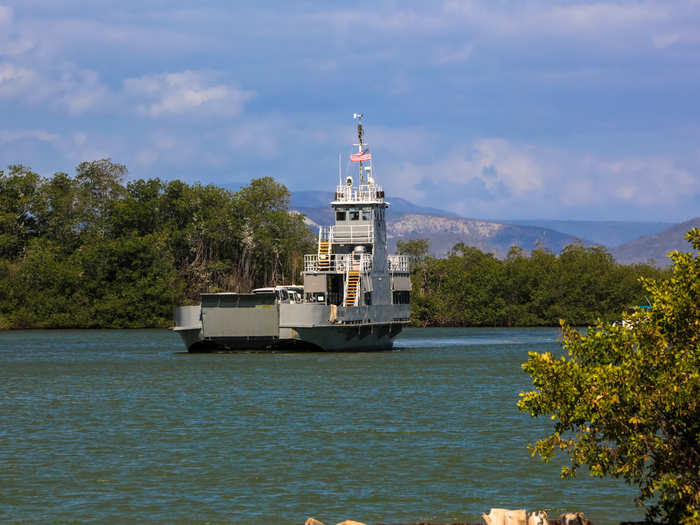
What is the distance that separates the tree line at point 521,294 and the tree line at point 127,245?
72.4ft

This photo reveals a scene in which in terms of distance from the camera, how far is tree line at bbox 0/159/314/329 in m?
140

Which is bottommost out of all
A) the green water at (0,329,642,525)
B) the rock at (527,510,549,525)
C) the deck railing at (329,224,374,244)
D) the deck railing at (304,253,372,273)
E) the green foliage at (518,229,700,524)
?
the green water at (0,329,642,525)

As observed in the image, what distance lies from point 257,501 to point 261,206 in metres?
129

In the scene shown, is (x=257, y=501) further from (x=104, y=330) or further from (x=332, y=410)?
(x=104, y=330)

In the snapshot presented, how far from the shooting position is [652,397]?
16.9 m

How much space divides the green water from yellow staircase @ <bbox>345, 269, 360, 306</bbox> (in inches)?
388

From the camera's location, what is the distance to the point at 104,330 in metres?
141

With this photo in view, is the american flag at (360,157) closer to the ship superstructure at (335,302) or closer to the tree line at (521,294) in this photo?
the ship superstructure at (335,302)

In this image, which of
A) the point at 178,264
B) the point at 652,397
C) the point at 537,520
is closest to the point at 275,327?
the point at 537,520

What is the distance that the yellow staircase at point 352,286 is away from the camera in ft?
243

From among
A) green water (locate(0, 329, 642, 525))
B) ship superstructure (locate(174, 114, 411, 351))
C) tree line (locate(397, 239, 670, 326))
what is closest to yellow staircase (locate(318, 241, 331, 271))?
ship superstructure (locate(174, 114, 411, 351))

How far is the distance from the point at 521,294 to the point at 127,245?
2343 inches

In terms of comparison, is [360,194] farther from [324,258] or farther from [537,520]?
[537,520]

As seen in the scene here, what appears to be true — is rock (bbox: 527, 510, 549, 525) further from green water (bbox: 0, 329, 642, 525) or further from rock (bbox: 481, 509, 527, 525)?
green water (bbox: 0, 329, 642, 525)
